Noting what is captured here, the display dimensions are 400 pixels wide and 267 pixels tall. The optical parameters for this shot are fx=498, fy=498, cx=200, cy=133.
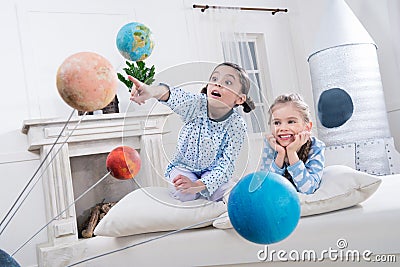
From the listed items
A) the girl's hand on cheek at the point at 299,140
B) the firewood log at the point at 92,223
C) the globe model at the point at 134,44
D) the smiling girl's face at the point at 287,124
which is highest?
the globe model at the point at 134,44

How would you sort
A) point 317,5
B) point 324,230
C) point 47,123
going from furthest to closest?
1. point 317,5
2. point 47,123
3. point 324,230

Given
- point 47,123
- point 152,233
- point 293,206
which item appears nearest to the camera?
point 293,206

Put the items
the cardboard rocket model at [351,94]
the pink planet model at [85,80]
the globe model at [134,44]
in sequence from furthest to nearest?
the cardboard rocket model at [351,94] → the globe model at [134,44] → the pink planet model at [85,80]

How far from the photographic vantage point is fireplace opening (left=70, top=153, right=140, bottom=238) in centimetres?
327

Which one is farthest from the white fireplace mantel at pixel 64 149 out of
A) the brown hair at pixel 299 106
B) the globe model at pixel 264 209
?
the globe model at pixel 264 209

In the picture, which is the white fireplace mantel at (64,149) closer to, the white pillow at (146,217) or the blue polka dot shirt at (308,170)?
the white pillow at (146,217)

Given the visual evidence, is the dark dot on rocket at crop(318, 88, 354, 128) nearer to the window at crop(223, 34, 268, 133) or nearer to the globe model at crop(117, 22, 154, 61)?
the window at crop(223, 34, 268, 133)

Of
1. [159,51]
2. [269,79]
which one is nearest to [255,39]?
[269,79]

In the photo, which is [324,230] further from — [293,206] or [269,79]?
[269,79]

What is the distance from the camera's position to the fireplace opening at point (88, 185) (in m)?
3.27

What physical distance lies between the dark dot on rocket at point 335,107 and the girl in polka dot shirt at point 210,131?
247 cm

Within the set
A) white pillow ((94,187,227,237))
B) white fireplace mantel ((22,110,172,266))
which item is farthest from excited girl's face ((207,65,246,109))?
white fireplace mantel ((22,110,172,266))

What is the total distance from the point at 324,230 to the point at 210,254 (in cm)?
32

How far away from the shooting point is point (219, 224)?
4.50 feet
